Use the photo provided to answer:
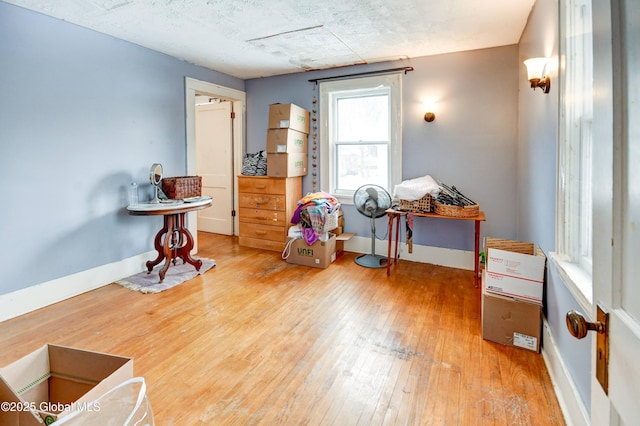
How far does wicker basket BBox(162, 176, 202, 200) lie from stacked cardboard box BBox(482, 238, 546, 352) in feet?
9.85

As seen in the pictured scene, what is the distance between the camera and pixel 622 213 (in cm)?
60

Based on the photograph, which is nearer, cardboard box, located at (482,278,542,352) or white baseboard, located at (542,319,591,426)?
white baseboard, located at (542,319,591,426)

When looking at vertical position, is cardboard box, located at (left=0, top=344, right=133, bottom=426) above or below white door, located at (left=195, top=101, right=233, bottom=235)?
below

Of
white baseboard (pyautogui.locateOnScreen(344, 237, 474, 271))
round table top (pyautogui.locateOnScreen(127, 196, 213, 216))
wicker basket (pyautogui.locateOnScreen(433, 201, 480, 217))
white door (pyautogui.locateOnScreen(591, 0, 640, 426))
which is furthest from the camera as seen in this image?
white baseboard (pyautogui.locateOnScreen(344, 237, 474, 271))

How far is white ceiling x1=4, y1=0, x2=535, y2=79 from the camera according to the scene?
271 centimetres

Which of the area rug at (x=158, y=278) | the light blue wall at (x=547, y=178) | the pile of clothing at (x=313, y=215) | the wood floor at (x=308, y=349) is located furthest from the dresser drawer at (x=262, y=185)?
the light blue wall at (x=547, y=178)

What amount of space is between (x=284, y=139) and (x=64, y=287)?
275 centimetres

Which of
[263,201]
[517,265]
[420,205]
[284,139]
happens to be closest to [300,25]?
[284,139]

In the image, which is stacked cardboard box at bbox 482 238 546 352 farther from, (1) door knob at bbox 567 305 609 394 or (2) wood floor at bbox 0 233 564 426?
(1) door knob at bbox 567 305 609 394

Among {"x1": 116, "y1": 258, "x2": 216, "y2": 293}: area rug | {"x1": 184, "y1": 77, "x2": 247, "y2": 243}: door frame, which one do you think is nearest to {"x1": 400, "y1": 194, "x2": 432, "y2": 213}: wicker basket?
{"x1": 116, "y1": 258, "x2": 216, "y2": 293}: area rug

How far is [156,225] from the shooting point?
3.95 m

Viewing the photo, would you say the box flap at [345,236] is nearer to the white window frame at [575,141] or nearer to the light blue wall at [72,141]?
the light blue wall at [72,141]

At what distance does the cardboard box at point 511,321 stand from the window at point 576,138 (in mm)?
530

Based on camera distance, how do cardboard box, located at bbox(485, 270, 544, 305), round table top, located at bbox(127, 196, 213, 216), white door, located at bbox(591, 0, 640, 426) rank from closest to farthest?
white door, located at bbox(591, 0, 640, 426)
cardboard box, located at bbox(485, 270, 544, 305)
round table top, located at bbox(127, 196, 213, 216)
